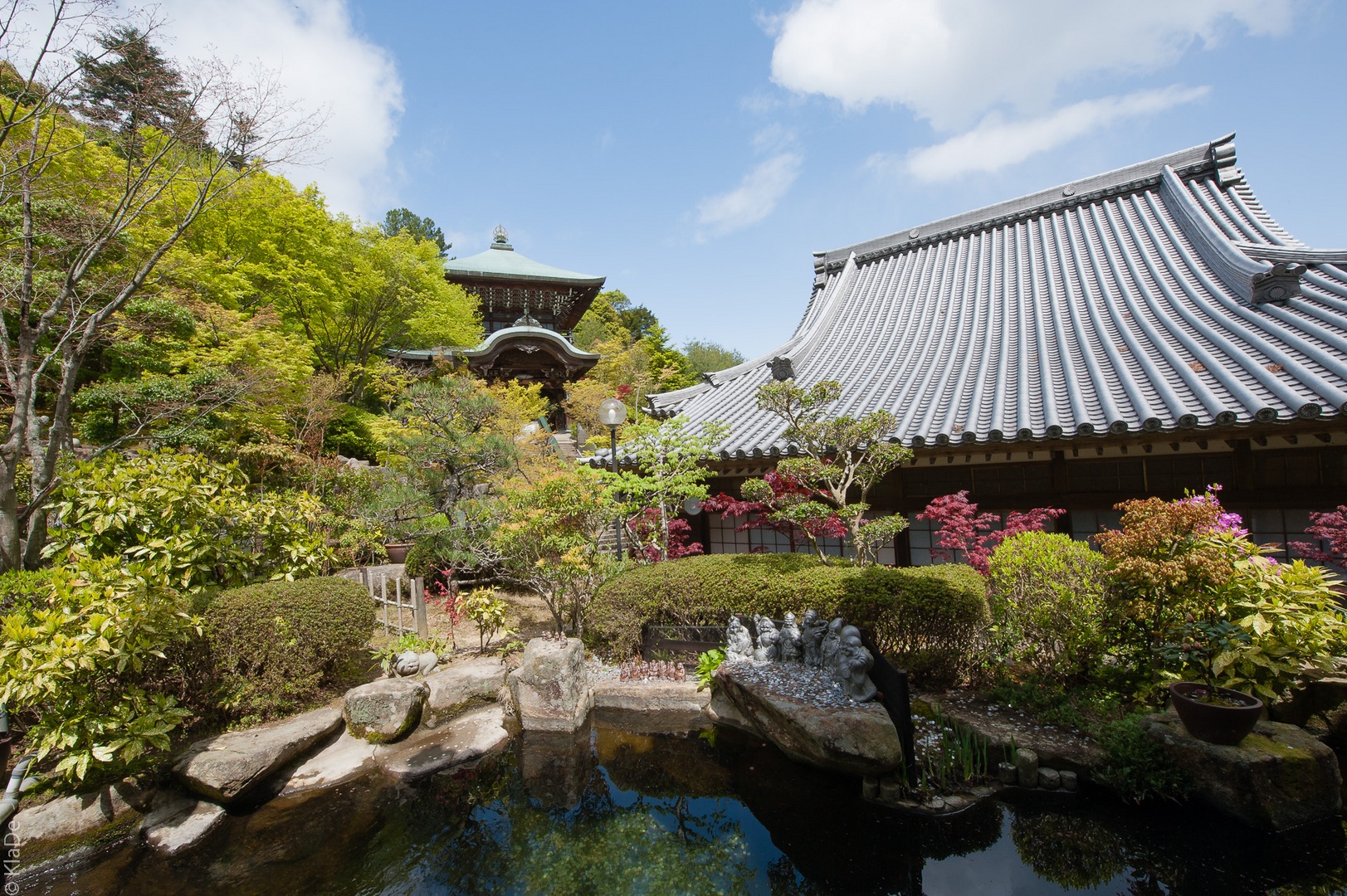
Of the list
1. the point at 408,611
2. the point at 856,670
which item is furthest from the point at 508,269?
the point at 856,670

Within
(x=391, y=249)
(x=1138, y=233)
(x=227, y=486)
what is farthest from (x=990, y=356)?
(x=391, y=249)

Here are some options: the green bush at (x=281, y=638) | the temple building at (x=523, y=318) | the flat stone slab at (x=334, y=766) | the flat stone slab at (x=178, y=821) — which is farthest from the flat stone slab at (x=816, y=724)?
the temple building at (x=523, y=318)

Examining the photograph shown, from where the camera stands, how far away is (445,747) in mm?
5270

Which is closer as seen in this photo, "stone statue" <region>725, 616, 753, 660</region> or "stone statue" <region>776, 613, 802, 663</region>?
"stone statue" <region>776, 613, 802, 663</region>

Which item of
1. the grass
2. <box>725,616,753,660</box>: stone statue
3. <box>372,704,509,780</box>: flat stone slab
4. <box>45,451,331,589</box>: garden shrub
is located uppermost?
<box>45,451,331,589</box>: garden shrub

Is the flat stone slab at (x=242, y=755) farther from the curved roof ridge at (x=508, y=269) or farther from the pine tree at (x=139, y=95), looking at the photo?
the curved roof ridge at (x=508, y=269)

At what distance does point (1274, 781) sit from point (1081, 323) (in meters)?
6.50

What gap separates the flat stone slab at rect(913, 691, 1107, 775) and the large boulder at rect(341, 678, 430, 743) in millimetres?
5035

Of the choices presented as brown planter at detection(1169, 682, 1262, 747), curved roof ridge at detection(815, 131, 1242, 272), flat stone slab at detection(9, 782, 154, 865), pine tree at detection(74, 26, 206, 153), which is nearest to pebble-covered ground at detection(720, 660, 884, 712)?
brown planter at detection(1169, 682, 1262, 747)

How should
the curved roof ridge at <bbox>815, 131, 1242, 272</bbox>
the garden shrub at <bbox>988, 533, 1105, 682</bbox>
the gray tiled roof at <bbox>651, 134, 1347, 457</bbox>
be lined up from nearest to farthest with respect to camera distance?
the garden shrub at <bbox>988, 533, 1105, 682</bbox> < the gray tiled roof at <bbox>651, 134, 1347, 457</bbox> < the curved roof ridge at <bbox>815, 131, 1242, 272</bbox>

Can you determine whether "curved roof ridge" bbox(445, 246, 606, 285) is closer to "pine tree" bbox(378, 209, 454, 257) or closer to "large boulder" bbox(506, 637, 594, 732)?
"pine tree" bbox(378, 209, 454, 257)

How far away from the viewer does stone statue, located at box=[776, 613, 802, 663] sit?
5633 mm

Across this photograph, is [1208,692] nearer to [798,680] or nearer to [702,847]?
[798,680]

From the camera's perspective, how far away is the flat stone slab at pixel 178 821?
3.97 meters
